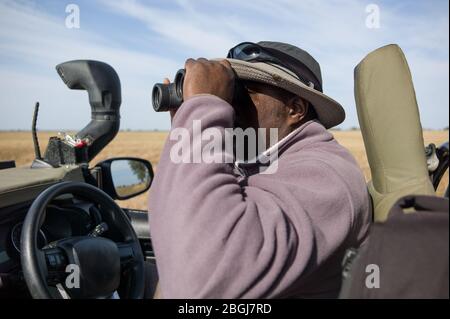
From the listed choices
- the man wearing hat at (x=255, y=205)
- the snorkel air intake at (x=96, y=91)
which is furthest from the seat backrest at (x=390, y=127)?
the snorkel air intake at (x=96, y=91)

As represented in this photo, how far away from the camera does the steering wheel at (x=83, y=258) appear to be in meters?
1.87

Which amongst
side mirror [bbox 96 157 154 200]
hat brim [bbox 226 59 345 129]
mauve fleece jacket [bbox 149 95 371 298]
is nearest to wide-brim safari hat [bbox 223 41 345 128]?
hat brim [bbox 226 59 345 129]

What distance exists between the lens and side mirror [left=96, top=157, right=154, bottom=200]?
3.40m

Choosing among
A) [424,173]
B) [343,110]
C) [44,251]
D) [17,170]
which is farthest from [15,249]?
[424,173]

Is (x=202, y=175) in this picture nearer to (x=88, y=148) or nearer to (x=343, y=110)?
(x=343, y=110)

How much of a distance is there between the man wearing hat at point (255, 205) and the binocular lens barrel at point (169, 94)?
8 centimetres

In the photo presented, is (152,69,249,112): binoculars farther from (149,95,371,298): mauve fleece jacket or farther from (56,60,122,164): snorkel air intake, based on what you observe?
(56,60,122,164): snorkel air intake

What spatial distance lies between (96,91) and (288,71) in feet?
6.31

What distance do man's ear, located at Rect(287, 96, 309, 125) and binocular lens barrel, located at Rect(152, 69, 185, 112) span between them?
1.66ft

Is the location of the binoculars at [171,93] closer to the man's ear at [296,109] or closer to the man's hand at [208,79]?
the man's hand at [208,79]

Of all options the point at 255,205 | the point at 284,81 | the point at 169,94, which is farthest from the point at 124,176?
the point at 255,205
